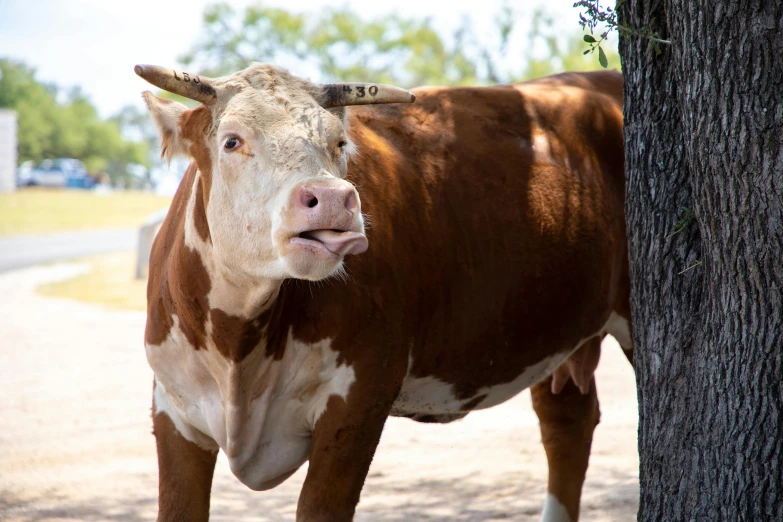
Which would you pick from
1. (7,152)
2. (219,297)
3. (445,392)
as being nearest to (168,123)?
(219,297)

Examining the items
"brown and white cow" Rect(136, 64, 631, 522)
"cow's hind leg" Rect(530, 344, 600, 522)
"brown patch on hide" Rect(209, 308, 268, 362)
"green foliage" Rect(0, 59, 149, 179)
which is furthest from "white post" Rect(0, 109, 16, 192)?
"brown patch on hide" Rect(209, 308, 268, 362)

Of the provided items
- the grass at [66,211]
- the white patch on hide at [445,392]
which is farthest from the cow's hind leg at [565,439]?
the grass at [66,211]

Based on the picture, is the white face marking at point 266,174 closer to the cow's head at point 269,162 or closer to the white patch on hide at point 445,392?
the cow's head at point 269,162

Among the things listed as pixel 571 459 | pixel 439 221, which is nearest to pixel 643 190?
pixel 439 221

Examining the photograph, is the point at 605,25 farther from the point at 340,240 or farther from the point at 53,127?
the point at 53,127

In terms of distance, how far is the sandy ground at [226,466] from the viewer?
5.47m

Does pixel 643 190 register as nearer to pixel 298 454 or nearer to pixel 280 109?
pixel 280 109

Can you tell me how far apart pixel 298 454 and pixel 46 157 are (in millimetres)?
74161

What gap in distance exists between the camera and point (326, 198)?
2945 millimetres

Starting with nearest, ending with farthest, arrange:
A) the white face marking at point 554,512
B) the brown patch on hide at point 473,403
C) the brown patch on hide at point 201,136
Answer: the brown patch on hide at point 201,136
the brown patch on hide at point 473,403
the white face marking at point 554,512

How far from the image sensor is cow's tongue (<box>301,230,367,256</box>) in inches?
116

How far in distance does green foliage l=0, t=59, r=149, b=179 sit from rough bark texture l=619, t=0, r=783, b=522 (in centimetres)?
7220

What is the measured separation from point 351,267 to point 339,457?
2.39 ft

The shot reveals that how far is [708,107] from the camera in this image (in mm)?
3045
